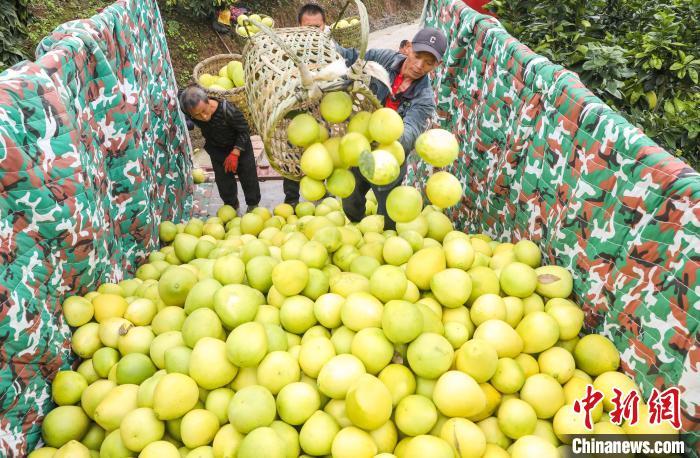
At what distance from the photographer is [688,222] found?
5.23ft

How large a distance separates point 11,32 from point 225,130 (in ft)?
7.69

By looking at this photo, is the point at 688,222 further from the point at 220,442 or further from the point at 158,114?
the point at 158,114

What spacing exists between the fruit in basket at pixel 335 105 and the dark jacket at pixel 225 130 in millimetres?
2073

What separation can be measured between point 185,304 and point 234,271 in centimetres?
28

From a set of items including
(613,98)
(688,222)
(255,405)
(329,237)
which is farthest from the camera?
(613,98)

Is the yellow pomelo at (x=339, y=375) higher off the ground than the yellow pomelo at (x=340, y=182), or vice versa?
the yellow pomelo at (x=340, y=182)

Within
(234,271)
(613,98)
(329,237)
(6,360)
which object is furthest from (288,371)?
(613,98)

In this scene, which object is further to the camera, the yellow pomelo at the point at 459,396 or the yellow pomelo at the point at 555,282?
the yellow pomelo at the point at 555,282

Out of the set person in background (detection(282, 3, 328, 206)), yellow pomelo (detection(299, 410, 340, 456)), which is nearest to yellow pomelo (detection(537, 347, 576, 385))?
yellow pomelo (detection(299, 410, 340, 456))

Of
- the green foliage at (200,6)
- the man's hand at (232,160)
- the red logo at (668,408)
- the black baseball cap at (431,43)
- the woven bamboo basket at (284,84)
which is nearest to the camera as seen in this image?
the red logo at (668,408)

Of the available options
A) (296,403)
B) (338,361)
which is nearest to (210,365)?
(296,403)

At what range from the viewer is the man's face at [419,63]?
9.19 ft

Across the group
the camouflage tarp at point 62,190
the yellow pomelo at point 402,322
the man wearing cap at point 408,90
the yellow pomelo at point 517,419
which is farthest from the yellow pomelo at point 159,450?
the man wearing cap at point 408,90

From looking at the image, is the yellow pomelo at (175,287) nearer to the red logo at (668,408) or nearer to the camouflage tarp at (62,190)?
the camouflage tarp at (62,190)
